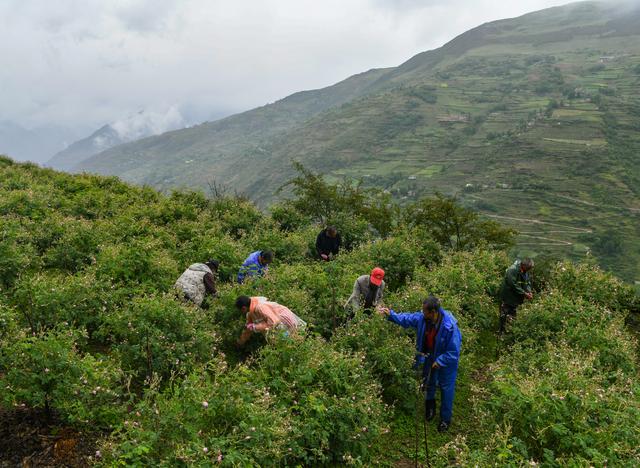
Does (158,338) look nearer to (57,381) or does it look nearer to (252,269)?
(57,381)

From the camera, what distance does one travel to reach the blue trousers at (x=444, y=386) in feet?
20.9

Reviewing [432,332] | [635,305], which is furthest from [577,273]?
[432,332]

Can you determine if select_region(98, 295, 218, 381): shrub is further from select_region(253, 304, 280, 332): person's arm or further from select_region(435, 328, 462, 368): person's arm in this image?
select_region(435, 328, 462, 368): person's arm

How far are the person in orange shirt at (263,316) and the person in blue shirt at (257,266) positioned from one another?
85.3 inches

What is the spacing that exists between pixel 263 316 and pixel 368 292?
2217 millimetres

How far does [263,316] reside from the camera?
7020mm

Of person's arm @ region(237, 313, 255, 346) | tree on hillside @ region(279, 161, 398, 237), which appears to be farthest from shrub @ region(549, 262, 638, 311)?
tree on hillside @ region(279, 161, 398, 237)

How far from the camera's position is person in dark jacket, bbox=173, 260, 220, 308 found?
8250mm

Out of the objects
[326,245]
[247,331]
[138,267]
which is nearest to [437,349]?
[247,331]

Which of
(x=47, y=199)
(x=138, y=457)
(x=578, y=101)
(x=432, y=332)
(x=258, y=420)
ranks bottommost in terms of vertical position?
(x=578, y=101)

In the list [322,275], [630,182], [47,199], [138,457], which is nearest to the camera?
[138,457]

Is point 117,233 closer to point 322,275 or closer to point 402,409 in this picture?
point 322,275

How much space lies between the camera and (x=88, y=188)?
763 inches

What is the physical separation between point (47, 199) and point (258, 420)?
1419cm
